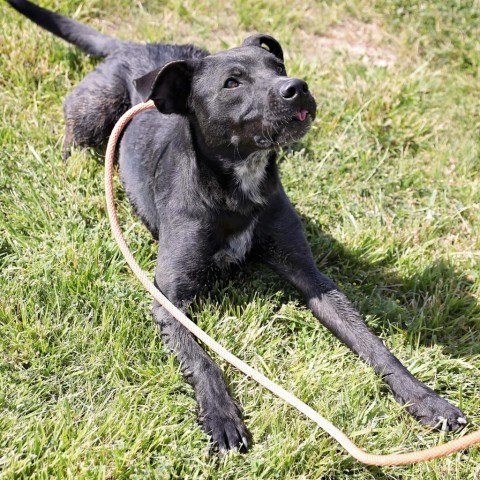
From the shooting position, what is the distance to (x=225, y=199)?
A: 133 inches

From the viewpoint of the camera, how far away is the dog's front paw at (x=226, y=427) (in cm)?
275

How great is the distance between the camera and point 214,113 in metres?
3.19

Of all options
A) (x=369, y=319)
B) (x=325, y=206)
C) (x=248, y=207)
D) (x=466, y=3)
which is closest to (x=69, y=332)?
(x=248, y=207)

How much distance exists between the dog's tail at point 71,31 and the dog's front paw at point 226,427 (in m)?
2.82

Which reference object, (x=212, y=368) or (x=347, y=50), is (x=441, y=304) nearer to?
(x=212, y=368)

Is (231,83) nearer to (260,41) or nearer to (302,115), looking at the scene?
(302,115)

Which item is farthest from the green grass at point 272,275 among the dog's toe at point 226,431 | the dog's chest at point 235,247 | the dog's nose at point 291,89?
the dog's nose at point 291,89

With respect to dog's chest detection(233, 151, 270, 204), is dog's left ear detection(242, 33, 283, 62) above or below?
above

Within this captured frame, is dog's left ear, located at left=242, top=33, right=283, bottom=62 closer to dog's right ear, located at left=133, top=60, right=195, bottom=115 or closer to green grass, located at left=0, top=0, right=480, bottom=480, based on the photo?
dog's right ear, located at left=133, top=60, right=195, bottom=115

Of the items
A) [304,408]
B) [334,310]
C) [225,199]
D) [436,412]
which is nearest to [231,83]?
[225,199]

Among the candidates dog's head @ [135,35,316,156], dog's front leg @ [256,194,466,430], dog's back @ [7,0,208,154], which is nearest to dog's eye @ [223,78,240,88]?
dog's head @ [135,35,316,156]

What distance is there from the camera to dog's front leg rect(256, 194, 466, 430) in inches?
117

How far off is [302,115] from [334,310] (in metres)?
0.99

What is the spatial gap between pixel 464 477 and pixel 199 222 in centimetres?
167
